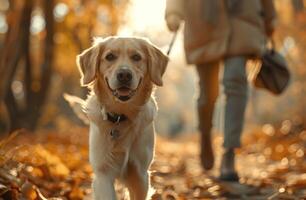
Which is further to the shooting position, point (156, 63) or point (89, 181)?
point (89, 181)

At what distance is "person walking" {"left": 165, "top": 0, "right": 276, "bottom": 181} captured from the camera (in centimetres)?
583

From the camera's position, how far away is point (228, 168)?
570 centimetres

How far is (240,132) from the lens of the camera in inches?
230

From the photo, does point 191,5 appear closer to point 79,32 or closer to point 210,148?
point 210,148

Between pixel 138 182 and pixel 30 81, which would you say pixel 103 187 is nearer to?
pixel 138 182

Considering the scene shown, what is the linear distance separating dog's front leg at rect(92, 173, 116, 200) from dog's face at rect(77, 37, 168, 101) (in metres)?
0.52

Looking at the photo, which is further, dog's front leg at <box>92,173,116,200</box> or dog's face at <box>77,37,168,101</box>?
dog's face at <box>77,37,168,101</box>

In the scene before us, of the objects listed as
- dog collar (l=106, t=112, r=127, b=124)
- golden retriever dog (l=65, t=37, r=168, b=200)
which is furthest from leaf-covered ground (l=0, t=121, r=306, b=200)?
dog collar (l=106, t=112, r=127, b=124)

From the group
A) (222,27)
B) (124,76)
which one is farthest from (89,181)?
(124,76)

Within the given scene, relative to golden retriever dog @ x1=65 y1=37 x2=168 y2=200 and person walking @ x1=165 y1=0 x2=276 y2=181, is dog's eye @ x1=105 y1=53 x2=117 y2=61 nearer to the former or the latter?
golden retriever dog @ x1=65 y1=37 x2=168 y2=200

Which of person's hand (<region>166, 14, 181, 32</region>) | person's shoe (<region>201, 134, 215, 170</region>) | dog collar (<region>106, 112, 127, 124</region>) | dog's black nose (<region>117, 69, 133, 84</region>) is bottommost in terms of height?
person's shoe (<region>201, 134, 215, 170</region>)

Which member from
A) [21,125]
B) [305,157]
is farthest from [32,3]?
[305,157]

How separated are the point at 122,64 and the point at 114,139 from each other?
499 mm

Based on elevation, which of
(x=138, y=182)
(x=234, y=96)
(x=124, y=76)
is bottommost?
(x=138, y=182)
